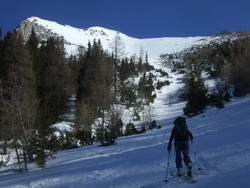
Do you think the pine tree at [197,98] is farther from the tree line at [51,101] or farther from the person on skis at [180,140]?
the person on skis at [180,140]

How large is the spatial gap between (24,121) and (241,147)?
10.9 meters

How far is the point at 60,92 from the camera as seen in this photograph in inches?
1160

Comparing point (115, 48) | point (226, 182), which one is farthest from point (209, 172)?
point (115, 48)

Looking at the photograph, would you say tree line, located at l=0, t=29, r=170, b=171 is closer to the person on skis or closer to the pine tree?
the pine tree

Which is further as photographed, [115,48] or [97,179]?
[115,48]

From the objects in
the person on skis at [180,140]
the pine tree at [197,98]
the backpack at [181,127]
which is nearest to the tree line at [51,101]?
the pine tree at [197,98]

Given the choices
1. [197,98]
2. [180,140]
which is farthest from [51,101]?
[180,140]

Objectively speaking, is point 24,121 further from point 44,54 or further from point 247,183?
point 44,54

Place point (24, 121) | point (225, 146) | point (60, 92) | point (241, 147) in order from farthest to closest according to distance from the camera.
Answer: point (60, 92)
point (24, 121)
point (225, 146)
point (241, 147)

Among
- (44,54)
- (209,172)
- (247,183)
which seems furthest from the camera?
(44,54)

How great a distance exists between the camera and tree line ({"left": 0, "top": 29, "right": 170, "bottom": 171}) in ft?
39.5

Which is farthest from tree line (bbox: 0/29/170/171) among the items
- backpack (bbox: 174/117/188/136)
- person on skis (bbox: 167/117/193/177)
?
backpack (bbox: 174/117/188/136)

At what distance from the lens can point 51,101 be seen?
23828 mm

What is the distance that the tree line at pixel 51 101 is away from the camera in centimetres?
1205
